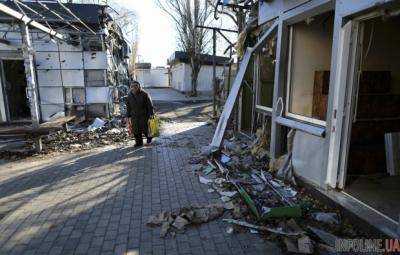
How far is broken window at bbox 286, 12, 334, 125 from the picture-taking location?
5551mm

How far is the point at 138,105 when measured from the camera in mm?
8398

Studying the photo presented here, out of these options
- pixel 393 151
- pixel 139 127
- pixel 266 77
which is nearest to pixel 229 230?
pixel 393 151

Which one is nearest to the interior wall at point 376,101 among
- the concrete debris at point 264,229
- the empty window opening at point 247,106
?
the concrete debris at point 264,229

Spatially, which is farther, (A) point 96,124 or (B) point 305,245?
(A) point 96,124

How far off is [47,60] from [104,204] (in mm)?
8892

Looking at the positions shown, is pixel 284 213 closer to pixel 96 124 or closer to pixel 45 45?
pixel 96 124

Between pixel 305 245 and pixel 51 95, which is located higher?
pixel 51 95

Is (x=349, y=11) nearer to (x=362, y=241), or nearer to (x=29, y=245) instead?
(x=362, y=241)

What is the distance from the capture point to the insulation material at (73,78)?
1202 cm

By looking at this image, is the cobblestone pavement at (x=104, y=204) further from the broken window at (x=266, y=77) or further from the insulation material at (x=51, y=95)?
the insulation material at (x=51, y=95)

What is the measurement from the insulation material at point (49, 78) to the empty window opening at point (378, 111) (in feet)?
34.4

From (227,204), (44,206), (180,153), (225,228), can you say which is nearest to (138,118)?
(180,153)

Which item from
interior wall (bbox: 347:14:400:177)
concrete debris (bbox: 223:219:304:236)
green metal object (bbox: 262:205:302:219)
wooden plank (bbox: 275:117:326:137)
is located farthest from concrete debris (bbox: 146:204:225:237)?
interior wall (bbox: 347:14:400:177)

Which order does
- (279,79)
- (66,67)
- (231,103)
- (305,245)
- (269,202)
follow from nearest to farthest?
(305,245)
(269,202)
(279,79)
(231,103)
(66,67)
